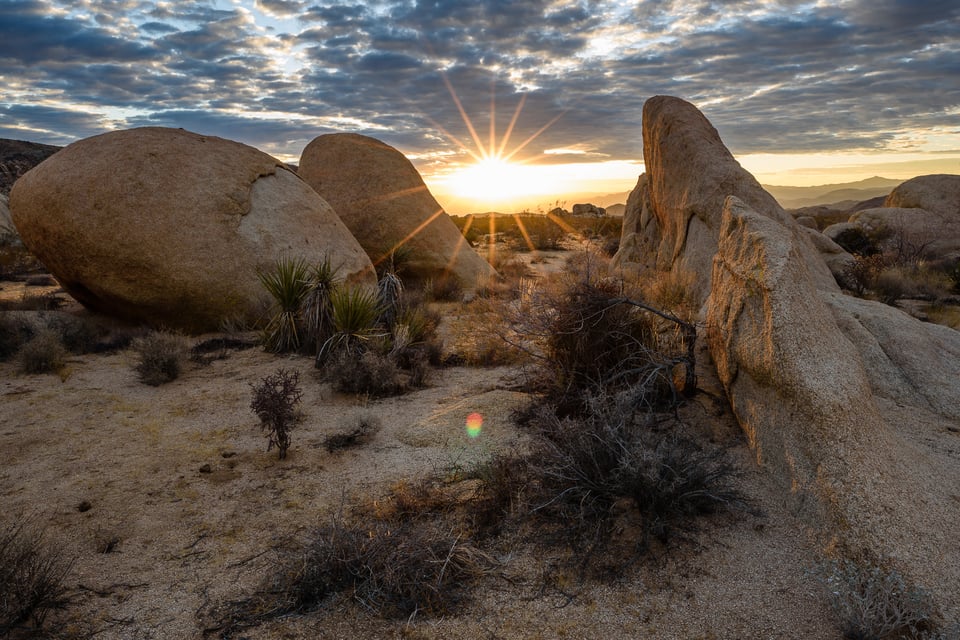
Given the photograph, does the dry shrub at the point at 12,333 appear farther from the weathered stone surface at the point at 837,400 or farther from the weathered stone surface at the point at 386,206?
the weathered stone surface at the point at 837,400

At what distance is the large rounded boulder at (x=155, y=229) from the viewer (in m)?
8.47

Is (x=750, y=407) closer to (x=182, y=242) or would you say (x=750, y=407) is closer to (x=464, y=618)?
(x=464, y=618)

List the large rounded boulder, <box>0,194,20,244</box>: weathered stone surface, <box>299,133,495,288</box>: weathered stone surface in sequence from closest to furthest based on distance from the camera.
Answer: the large rounded boulder, <box>299,133,495,288</box>: weathered stone surface, <box>0,194,20,244</box>: weathered stone surface

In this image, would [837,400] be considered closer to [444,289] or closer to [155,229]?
[155,229]

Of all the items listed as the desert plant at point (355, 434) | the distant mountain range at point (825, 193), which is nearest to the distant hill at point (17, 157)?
the desert plant at point (355, 434)

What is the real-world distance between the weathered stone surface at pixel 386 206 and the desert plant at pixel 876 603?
10073 mm

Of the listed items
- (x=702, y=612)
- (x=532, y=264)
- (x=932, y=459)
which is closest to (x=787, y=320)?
(x=932, y=459)

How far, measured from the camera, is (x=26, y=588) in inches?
116

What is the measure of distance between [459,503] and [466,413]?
5.84 ft

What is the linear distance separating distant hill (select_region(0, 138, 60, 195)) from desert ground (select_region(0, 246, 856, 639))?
28612mm

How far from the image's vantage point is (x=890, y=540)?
3.05m

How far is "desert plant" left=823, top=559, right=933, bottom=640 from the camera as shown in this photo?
104 inches

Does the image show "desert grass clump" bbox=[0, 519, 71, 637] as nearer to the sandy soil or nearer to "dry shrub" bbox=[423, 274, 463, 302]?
the sandy soil

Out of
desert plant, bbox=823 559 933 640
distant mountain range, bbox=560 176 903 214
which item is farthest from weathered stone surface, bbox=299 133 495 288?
distant mountain range, bbox=560 176 903 214
